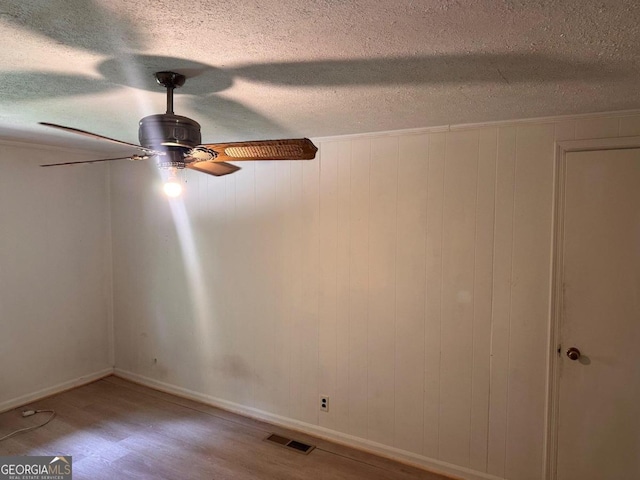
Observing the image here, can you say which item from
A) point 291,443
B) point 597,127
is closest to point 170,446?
point 291,443

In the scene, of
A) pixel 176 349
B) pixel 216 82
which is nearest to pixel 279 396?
pixel 176 349

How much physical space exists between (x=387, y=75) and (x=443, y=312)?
1.62 metres

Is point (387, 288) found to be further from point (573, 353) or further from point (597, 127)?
point (597, 127)

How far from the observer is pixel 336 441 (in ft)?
10.0

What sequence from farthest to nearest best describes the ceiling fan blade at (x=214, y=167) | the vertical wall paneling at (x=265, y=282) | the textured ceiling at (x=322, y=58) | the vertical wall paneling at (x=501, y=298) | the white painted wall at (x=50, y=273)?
the white painted wall at (x=50, y=273) → the vertical wall paneling at (x=265, y=282) → the vertical wall paneling at (x=501, y=298) → the ceiling fan blade at (x=214, y=167) → the textured ceiling at (x=322, y=58)

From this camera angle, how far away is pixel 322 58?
146cm

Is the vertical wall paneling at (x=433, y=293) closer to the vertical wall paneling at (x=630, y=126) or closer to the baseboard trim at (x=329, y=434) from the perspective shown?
the baseboard trim at (x=329, y=434)

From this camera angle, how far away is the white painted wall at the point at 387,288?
2.45 meters

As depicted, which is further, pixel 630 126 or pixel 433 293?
pixel 433 293

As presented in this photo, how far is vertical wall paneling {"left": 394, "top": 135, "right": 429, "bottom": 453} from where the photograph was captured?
2.67 m

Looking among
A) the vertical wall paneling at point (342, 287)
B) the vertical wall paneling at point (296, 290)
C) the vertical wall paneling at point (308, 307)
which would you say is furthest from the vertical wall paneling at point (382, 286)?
the vertical wall paneling at point (296, 290)

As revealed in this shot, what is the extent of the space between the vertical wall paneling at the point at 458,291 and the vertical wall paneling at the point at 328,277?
0.78m

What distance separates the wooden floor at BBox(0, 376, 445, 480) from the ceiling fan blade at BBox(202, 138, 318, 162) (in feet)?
6.80

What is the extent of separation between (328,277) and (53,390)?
2930mm
